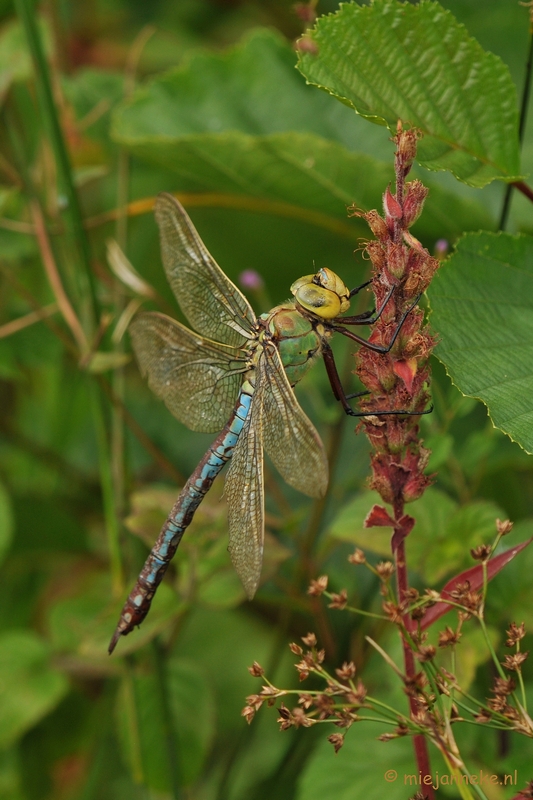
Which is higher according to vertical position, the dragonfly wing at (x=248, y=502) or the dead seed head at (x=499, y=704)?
the dead seed head at (x=499, y=704)

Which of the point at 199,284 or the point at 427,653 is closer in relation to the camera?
the point at 427,653

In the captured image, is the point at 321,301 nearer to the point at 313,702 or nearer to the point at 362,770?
the point at 313,702

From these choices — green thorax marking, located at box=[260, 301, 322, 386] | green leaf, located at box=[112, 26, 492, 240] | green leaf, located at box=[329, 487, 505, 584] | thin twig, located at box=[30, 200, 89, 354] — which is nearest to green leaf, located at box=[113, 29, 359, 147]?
green leaf, located at box=[112, 26, 492, 240]

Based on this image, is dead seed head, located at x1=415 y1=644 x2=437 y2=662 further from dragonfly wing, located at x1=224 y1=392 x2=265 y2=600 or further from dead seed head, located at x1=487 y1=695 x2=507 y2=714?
dragonfly wing, located at x1=224 y1=392 x2=265 y2=600

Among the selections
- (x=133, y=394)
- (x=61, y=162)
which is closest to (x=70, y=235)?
(x=61, y=162)

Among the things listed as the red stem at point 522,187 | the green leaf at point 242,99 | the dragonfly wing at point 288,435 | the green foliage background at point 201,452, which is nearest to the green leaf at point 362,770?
the green foliage background at point 201,452

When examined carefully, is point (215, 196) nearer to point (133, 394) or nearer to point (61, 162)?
point (61, 162)

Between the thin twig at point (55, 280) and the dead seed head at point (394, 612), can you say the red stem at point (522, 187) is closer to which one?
the dead seed head at point (394, 612)

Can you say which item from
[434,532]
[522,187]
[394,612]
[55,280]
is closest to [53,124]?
[55,280]
